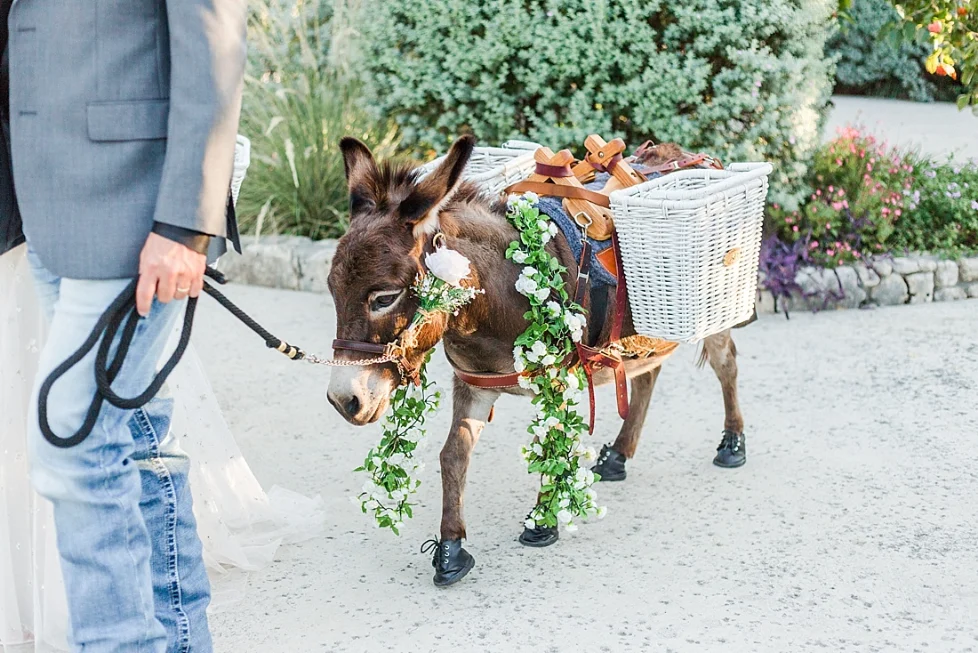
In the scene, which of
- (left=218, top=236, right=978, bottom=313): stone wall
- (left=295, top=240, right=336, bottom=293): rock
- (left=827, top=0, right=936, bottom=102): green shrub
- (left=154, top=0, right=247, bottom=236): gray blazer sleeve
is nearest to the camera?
(left=154, top=0, right=247, bottom=236): gray blazer sleeve

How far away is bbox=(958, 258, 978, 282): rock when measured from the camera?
652 centimetres

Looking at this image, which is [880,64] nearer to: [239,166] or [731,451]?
[731,451]

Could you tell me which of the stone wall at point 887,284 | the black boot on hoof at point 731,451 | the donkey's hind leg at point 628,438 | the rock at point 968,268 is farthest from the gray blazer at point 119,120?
the rock at point 968,268

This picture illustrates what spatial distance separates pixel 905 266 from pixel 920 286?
16 cm

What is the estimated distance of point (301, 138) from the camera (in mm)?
7449

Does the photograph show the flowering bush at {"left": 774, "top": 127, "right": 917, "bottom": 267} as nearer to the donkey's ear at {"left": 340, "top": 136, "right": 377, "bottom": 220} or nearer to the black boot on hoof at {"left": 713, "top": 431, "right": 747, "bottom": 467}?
the black boot on hoof at {"left": 713, "top": 431, "right": 747, "bottom": 467}

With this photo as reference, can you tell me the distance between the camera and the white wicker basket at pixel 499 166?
11.7 ft

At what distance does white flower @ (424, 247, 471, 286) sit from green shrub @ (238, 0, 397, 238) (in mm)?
4427

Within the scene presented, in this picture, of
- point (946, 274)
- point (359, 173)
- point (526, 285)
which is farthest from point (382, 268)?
point (946, 274)

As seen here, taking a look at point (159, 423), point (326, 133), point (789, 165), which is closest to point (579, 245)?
point (159, 423)

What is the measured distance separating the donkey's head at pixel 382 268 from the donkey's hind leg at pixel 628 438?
1.48m

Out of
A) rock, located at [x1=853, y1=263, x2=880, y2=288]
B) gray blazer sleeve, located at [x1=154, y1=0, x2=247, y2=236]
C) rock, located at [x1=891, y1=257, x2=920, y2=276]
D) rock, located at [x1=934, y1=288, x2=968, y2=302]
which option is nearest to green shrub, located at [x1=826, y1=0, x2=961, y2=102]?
rock, located at [x1=934, y1=288, x2=968, y2=302]

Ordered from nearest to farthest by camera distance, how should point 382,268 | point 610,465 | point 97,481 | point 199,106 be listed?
point 199,106, point 97,481, point 382,268, point 610,465

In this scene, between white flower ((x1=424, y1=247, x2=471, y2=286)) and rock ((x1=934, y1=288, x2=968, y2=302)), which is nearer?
white flower ((x1=424, y1=247, x2=471, y2=286))
